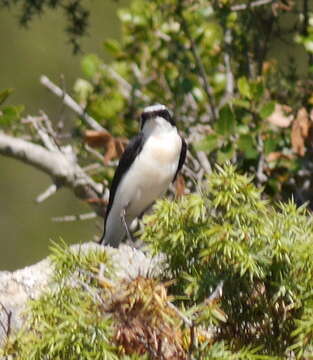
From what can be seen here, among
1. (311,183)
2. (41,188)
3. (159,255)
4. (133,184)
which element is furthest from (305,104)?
(41,188)

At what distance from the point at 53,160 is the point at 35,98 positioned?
6.13 m

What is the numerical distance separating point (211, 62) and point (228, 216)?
4.23m

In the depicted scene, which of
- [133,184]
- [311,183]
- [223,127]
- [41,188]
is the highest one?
[223,127]

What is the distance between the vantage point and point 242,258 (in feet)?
8.59

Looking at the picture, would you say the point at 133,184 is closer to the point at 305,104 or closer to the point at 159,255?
the point at 305,104

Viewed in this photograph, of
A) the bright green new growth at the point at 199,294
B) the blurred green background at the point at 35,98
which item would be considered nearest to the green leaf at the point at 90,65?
the blurred green background at the point at 35,98

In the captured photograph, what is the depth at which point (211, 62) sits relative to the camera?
6832mm

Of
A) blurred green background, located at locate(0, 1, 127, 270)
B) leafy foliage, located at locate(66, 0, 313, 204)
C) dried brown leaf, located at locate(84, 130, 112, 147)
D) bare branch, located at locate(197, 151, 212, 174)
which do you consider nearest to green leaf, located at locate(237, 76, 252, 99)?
leafy foliage, located at locate(66, 0, 313, 204)

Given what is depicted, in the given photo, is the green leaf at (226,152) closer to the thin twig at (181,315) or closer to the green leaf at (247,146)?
the green leaf at (247,146)

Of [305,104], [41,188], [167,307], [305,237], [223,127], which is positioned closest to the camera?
[167,307]

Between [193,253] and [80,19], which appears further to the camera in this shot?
[80,19]

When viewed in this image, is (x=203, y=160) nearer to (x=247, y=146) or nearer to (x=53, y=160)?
→ (x=247, y=146)

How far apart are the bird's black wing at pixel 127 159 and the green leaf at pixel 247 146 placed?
887 mm

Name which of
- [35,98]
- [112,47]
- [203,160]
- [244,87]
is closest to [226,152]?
[203,160]
